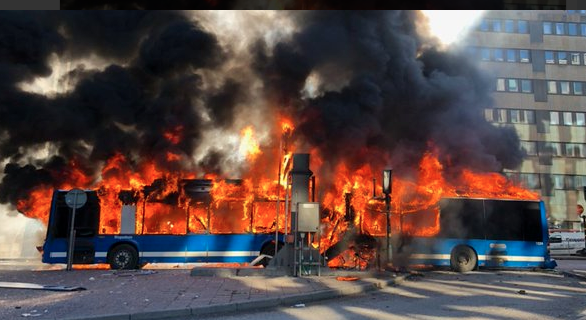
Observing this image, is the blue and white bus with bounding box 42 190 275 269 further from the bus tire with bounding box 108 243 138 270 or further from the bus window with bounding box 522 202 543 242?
the bus window with bounding box 522 202 543 242

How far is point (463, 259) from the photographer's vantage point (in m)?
14.2

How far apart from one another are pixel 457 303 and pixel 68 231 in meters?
10.9

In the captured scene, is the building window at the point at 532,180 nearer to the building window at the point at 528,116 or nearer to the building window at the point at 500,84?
the building window at the point at 528,116

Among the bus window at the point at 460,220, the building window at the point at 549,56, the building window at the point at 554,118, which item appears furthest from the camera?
the building window at the point at 549,56

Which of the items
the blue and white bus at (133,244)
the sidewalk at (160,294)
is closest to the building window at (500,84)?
the blue and white bus at (133,244)

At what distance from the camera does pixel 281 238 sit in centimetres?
1396

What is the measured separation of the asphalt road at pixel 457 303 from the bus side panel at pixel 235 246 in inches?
189

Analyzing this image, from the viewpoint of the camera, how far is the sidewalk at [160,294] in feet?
22.2

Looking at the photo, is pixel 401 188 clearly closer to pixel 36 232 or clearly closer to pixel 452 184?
pixel 452 184

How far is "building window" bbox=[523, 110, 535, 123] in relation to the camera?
136 ft

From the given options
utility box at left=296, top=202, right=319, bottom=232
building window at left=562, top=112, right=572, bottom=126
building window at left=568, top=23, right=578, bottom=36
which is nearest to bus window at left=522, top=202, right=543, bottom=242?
utility box at left=296, top=202, right=319, bottom=232

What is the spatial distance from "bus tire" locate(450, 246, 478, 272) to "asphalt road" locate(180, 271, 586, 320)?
259 centimetres

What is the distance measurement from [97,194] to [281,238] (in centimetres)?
584

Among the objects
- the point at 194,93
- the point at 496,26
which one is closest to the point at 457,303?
the point at 194,93
